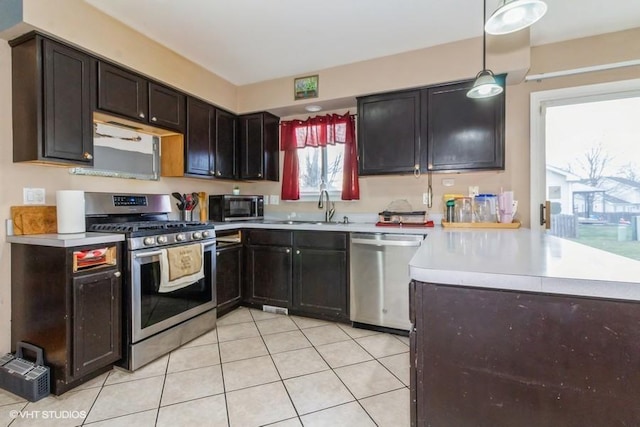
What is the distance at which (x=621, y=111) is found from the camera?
2.57 metres

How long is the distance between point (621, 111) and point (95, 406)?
4317 mm

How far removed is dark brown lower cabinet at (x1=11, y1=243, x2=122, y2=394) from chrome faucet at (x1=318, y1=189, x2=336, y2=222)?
210 cm

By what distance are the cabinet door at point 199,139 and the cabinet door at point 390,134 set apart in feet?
5.23

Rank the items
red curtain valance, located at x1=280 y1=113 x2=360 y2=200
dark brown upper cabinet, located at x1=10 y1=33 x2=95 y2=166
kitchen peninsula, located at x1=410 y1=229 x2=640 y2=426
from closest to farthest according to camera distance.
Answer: kitchen peninsula, located at x1=410 y1=229 x2=640 y2=426 < dark brown upper cabinet, located at x1=10 y1=33 x2=95 y2=166 < red curtain valance, located at x1=280 y1=113 x2=360 y2=200

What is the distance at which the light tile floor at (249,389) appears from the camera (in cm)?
163

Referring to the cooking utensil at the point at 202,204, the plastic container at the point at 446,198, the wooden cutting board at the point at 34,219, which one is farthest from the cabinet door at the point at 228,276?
the plastic container at the point at 446,198

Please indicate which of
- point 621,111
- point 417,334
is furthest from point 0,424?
point 621,111

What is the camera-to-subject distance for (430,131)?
286cm

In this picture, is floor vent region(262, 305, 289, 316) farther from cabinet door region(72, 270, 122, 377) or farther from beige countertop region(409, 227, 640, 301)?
beige countertop region(409, 227, 640, 301)

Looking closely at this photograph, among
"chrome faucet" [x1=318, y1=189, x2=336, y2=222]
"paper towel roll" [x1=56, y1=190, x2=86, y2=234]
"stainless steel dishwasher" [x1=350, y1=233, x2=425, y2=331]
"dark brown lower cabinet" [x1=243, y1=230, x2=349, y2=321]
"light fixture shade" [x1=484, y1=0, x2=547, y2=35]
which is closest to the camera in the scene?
"light fixture shade" [x1=484, y1=0, x2=547, y2=35]

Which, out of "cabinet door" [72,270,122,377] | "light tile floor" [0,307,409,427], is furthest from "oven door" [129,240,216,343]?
"light tile floor" [0,307,409,427]

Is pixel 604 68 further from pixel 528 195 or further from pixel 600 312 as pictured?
pixel 600 312

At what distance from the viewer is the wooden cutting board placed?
6.77 feet

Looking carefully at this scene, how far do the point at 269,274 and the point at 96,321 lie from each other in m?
1.53
